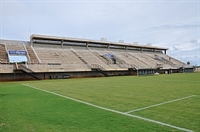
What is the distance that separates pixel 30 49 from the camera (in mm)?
43781

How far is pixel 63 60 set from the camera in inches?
1647

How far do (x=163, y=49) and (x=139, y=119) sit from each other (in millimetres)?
77782

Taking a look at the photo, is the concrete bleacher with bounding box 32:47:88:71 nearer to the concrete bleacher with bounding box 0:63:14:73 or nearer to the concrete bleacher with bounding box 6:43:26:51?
the concrete bleacher with bounding box 6:43:26:51

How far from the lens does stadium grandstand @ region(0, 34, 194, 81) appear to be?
34.2 metres

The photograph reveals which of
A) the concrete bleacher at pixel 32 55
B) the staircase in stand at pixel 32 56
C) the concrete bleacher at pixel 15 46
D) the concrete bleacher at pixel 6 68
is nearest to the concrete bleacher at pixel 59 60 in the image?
the concrete bleacher at pixel 32 55

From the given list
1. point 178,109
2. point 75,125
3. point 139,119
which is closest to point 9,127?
point 75,125

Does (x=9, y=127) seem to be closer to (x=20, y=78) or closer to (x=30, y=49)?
(x=20, y=78)

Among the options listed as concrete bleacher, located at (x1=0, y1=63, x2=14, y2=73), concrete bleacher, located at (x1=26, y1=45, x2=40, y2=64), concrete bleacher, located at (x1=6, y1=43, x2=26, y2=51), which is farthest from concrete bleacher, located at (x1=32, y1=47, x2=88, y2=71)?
concrete bleacher, located at (x1=0, y1=63, x2=14, y2=73)

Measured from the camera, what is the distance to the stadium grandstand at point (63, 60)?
34250mm

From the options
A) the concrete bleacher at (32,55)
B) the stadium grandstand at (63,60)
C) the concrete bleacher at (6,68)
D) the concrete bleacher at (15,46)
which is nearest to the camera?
the concrete bleacher at (6,68)

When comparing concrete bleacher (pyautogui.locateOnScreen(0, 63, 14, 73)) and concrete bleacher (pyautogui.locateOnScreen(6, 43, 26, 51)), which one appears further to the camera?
concrete bleacher (pyautogui.locateOnScreen(6, 43, 26, 51))

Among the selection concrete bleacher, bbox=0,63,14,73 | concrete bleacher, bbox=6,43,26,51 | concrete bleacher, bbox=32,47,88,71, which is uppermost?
concrete bleacher, bbox=6,43,26,51

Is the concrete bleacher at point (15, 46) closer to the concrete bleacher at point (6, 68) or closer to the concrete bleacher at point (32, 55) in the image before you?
the concrete bleacher at point (32, 55)

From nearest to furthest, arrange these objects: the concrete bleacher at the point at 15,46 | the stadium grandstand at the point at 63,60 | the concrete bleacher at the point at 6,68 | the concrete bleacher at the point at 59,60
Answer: the concrete bleacher at the point at 6,68 → the stadium grandstand at the point at 63,60 → the concrete bleacher at the point at 59,60 → the concrete bleacher at the point at 15,46
